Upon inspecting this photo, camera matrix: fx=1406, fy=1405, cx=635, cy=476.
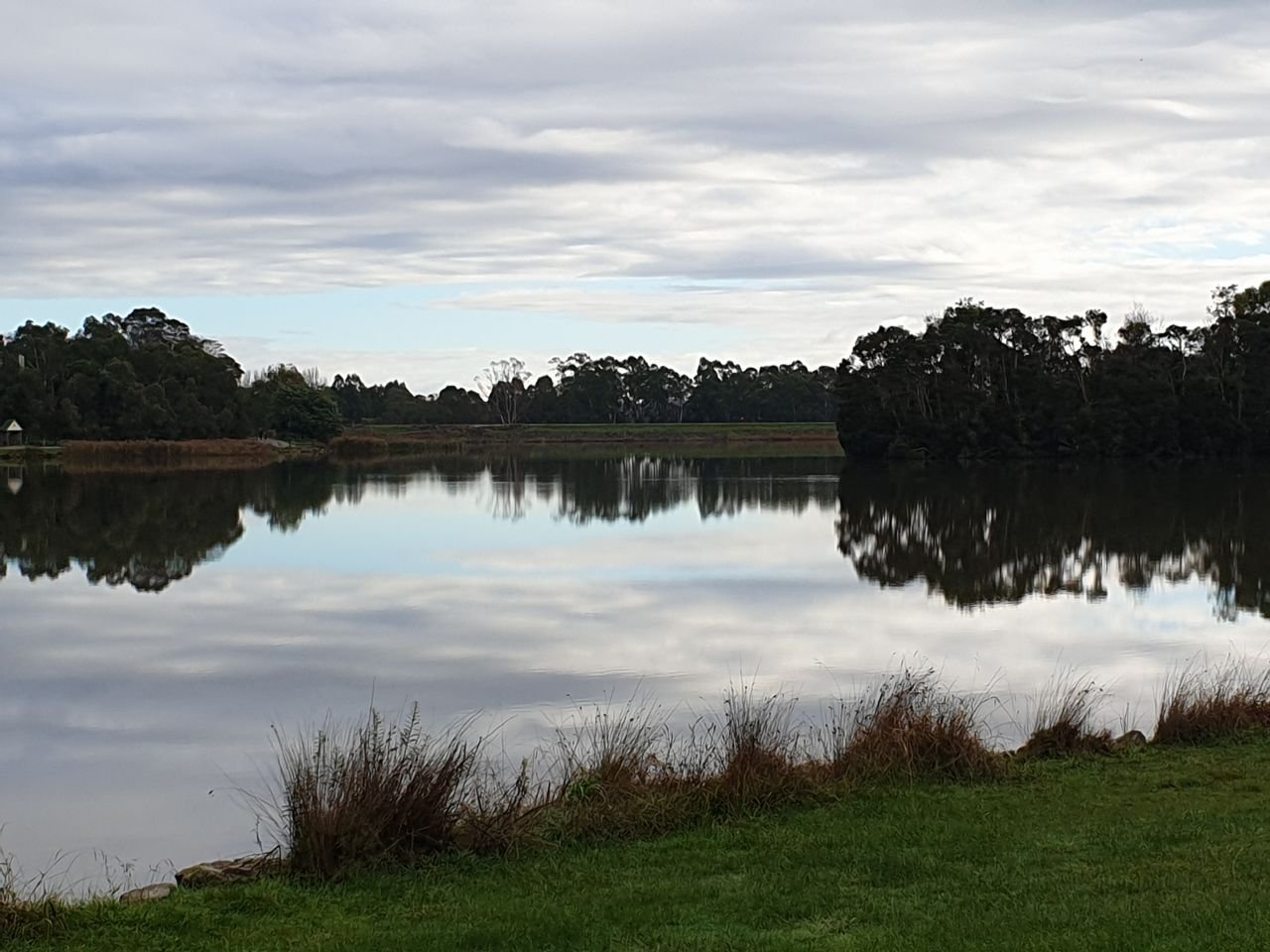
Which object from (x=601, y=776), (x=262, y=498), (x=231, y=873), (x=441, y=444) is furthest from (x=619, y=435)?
(x=231, y=873)

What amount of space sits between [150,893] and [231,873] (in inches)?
16.5

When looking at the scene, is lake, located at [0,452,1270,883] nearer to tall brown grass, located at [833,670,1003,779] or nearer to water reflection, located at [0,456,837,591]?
water reflection, located at [0,456,837,591]

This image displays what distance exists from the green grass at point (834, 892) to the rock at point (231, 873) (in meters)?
0.38

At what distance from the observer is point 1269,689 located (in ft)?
39.9

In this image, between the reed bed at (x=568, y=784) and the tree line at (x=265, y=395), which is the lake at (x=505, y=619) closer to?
the reed bed at (x=568, y=784)

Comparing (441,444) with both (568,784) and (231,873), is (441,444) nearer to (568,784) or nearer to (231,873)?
(568,784)

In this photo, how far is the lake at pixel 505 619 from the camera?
36.8ft

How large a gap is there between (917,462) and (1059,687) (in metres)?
60.3

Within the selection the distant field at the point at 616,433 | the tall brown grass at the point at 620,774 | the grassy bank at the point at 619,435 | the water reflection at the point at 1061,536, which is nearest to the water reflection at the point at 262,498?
the water reflection at the point at 1061,536

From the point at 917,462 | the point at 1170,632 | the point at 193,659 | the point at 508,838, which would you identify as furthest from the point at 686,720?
the point at 917,462

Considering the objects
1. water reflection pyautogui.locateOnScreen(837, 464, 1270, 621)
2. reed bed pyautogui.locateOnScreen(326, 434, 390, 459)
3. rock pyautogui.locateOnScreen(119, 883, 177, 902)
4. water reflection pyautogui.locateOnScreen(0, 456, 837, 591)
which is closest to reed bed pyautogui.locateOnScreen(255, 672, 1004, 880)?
rock pyautogui.locateOnScreen(119, 883, 177, 902)

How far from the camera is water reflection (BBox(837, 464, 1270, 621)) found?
21.8 metres

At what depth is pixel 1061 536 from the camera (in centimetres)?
2944

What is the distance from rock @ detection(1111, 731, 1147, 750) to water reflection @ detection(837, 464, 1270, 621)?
876 centimetres
